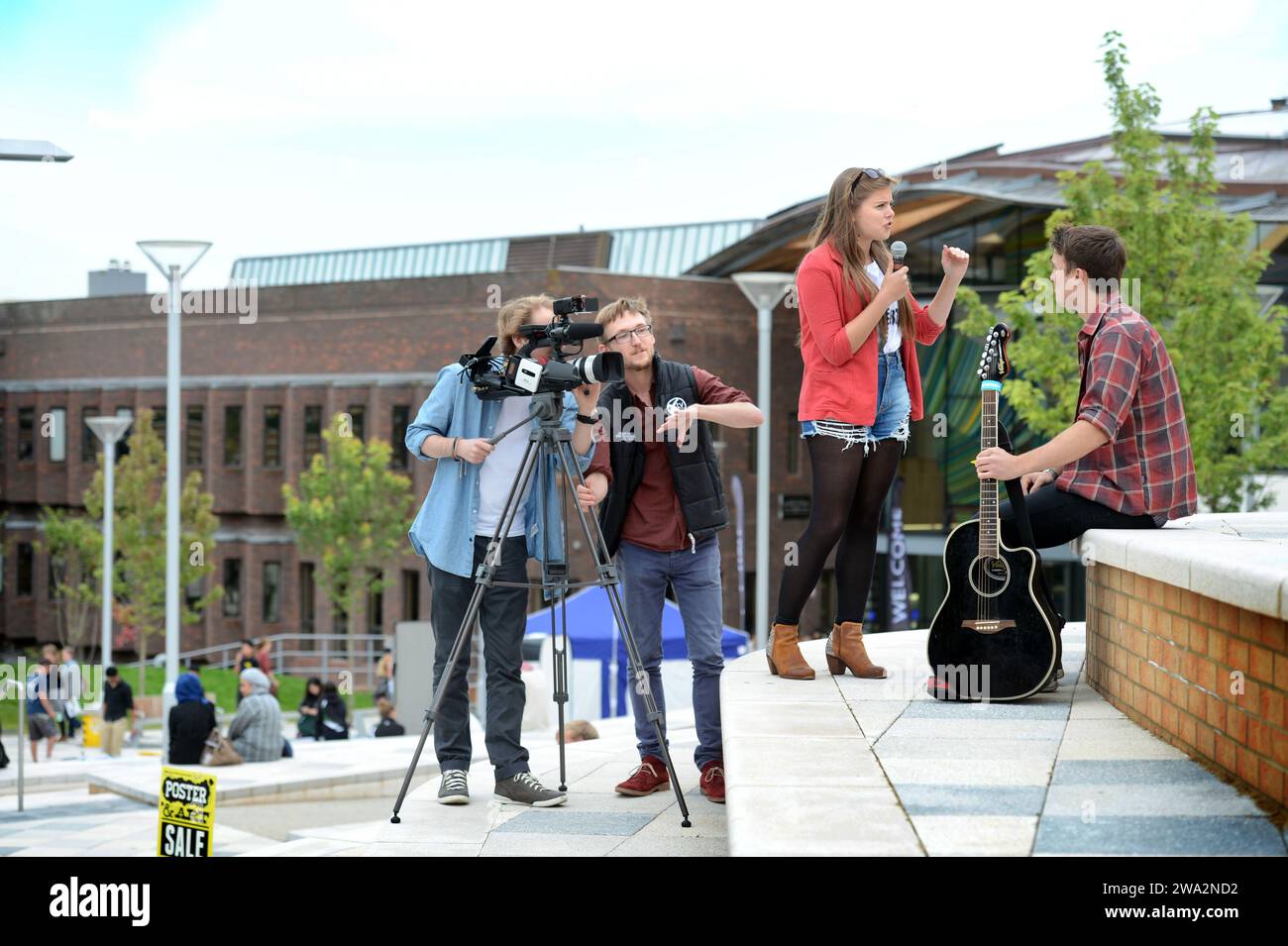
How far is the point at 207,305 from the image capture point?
154ft

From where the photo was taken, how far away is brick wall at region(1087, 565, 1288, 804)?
4406mm

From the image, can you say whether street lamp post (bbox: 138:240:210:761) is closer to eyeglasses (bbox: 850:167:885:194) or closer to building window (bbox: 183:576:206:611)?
eyeglasses (bbox: 850:167:885:194)

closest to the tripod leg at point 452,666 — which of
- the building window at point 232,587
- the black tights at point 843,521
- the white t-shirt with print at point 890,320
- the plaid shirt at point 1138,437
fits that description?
the black tights at point 843,521

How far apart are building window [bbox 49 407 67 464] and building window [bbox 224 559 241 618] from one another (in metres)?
9.58

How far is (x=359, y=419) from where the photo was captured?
157ft

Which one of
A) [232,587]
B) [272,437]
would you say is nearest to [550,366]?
[272,437]

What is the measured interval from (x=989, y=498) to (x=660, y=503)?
1.41 meters

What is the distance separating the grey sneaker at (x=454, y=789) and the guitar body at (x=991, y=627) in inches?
82.9

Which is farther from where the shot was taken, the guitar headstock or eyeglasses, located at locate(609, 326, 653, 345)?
eyeglasses, located at locate(609, 326, 653, 345)

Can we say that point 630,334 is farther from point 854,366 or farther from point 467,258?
point 467,258

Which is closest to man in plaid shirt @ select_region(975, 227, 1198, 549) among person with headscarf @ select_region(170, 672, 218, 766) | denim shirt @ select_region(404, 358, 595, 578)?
denim shirt @ select_region(404, 358, 595, 578)

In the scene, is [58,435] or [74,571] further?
[58,435]
